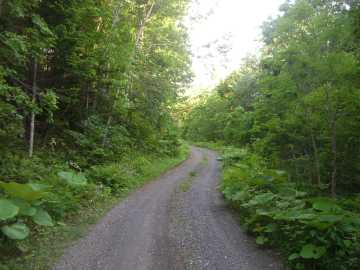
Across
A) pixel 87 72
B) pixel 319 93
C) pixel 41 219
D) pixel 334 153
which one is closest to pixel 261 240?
pixel 41 219

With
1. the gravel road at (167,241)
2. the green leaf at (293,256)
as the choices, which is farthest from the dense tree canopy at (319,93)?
the green leaf at (293,256)

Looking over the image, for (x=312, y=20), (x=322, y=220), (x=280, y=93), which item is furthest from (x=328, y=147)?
(x=322, y=220)

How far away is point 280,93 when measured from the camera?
41.1 feet

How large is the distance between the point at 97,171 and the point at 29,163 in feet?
9.57

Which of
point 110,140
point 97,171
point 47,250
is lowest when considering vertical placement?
point 47,250

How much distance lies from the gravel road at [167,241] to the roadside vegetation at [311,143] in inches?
22.2

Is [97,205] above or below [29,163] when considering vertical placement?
below

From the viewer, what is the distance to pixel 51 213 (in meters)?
7.91

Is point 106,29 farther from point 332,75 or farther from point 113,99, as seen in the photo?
point 332,75

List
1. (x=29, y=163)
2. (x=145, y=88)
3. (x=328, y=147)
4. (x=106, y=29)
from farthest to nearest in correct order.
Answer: (x=145, y=88)
(x=106, y=29)
(x=328, y=147)
(x=29, y=163)

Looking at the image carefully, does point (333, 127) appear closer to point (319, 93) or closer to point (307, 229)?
point (319, 93)

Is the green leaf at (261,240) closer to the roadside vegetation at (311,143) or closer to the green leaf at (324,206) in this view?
the roadside vegetation at (311,143)

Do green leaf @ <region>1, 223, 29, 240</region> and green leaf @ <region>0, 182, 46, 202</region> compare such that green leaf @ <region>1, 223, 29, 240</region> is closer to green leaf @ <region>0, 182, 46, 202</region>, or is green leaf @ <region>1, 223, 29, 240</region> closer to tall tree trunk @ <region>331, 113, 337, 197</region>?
green leaf @ <region>0, 182, 46, 202</region>

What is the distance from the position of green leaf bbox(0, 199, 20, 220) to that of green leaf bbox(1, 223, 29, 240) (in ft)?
1.09
